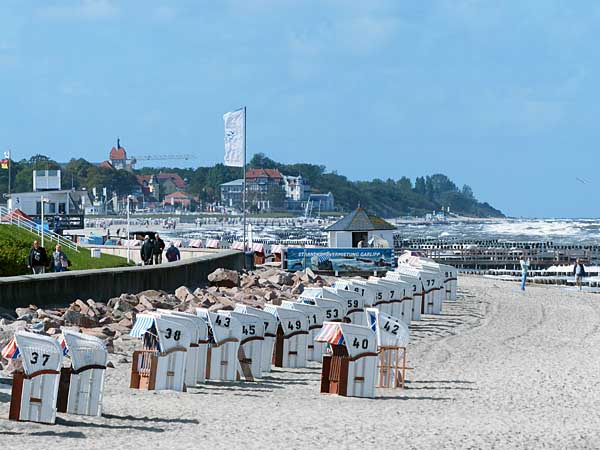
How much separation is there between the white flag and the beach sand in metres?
17.2

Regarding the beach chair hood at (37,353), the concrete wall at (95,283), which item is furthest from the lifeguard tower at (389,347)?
the concrete wall at (95,283)

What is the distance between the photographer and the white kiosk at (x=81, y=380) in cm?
1156

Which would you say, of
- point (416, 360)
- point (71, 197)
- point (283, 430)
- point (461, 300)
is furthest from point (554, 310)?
point (71, 197)

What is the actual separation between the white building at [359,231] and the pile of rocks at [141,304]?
36.7 ft

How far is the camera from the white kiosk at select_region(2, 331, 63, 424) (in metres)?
10.9

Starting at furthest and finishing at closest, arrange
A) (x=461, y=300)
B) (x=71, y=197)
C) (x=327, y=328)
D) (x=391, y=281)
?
(x=71, y=197)
(x=461, y=300)
(x=391, y=281)
(x=327, y=328)

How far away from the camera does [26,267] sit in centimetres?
2788

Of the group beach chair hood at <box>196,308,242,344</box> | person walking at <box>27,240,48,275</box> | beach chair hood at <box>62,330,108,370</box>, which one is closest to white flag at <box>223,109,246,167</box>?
person walking at <box>27,240,48,275</box>

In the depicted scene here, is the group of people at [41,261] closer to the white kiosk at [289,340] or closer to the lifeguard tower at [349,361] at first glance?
the white kiosk at [289,340]

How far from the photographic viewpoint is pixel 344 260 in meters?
39.2

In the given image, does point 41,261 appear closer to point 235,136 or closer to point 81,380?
point 235,136

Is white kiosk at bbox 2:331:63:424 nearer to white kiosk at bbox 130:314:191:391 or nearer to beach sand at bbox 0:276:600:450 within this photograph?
beach sand at bbox 0:276:600:450

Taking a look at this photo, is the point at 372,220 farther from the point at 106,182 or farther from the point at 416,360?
the point at 106,182

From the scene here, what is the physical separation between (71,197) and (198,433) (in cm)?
5924
